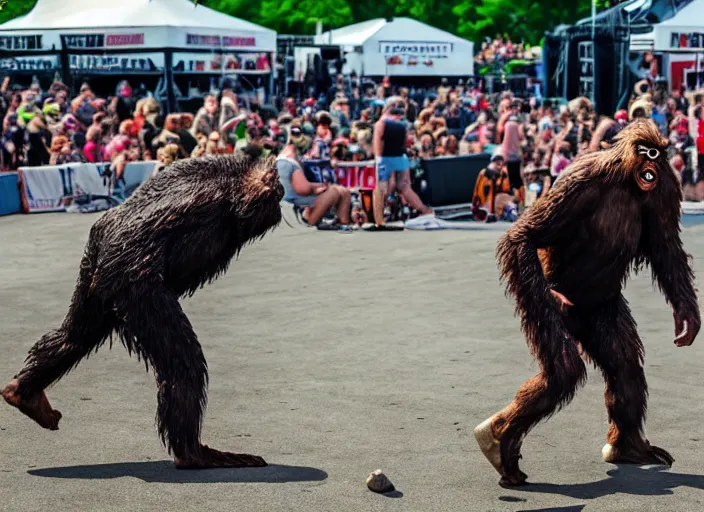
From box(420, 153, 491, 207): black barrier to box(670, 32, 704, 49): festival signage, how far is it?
8.56m

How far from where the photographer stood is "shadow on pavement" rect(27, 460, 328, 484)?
6270 millimetres

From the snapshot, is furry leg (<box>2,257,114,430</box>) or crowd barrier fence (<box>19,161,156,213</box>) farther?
crowd barrier fence (<box>19,161,156,213</box>)

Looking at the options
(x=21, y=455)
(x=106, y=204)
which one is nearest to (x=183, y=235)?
(x=21, y=455)

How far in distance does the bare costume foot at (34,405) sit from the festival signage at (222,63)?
1977 cm

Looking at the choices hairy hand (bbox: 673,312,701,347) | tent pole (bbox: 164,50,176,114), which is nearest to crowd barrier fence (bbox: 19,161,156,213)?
tent pole (bbox: 164,50,176,114)

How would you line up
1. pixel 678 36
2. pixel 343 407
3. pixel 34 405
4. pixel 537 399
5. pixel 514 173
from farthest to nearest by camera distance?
pixel 678 36 → pixel 514 173 → pixel 343 407 → pixel 34 405 → pixel 537 399

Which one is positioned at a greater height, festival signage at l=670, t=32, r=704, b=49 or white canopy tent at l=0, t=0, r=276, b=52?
white canopy tent at l=0, t=0, r=276, b=52

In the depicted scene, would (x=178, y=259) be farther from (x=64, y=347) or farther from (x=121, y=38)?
(x=121, y=38)

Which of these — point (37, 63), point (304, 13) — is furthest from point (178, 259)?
point (304, 13)

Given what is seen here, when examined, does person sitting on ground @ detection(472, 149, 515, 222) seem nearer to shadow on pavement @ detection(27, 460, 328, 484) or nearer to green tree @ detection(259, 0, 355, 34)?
shadow on pavement @ detection(27, 460, 328, 484)

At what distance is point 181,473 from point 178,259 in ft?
3.23

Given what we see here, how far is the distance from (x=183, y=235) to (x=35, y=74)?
20.7 meters

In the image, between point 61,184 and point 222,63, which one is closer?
point 61,184

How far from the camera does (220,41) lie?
26.1m
